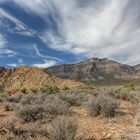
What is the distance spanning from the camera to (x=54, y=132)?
8570 mm

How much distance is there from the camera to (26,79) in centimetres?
7288

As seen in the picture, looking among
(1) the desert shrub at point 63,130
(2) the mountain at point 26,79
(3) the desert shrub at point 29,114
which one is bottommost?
(1) the desert shrub at point 63,130

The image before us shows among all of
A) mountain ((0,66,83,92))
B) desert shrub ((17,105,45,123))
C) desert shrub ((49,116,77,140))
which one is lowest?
desert shrub ((49,116,77,140))

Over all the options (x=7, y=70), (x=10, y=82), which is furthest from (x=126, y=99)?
(x=7, y=70)

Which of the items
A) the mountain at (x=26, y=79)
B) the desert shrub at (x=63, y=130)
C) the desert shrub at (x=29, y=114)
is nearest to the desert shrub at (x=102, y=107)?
the desert shrub at (x=29, y=114)

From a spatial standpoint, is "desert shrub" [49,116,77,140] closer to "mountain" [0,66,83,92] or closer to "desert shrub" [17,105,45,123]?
"desert shrub" [17,105,45,123]

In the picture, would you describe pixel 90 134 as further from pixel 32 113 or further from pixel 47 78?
pixel 47 78

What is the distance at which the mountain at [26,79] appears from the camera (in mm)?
70000

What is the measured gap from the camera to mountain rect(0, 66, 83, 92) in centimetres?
7000

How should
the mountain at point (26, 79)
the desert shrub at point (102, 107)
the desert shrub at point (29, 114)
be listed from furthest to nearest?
the mountain at point (26, 79)
the desert shrub at point (102, 107)
the desert shrub at point (29, 114)

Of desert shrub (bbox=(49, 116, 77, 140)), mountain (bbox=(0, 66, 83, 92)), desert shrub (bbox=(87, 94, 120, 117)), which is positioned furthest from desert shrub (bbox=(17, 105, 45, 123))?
mountain (bbox=(0, 66, 83, 92))

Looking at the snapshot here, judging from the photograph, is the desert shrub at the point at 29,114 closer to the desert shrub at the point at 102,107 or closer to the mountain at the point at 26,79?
the desert shrub at the point at 102,107

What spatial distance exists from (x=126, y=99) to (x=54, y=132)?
20313 mm

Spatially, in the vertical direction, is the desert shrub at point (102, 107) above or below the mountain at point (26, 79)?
below
